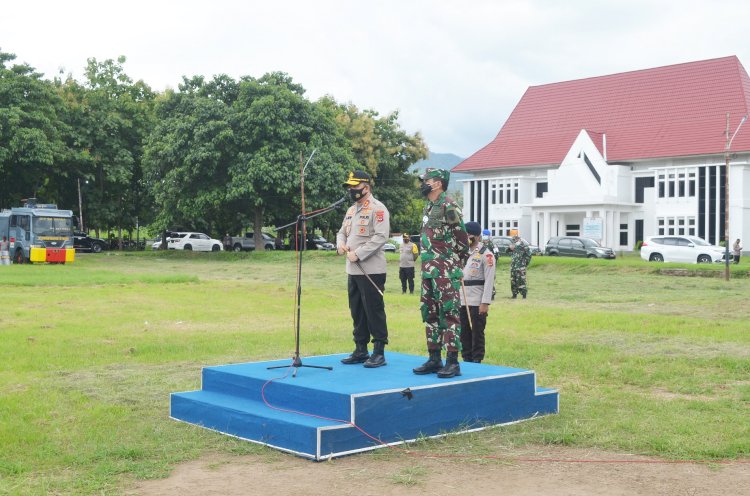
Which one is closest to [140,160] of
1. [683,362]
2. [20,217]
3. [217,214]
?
[217,214]

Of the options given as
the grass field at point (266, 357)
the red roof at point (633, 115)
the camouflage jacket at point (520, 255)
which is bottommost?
the grass field at point (266, 357)

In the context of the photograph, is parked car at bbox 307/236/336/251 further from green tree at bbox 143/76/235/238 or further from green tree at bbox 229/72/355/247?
green tree at bbox 229/72/355/247

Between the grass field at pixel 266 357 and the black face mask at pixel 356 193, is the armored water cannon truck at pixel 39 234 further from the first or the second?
the black face mask at pixel 356 193

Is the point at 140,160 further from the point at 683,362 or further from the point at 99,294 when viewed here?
the point at 683,362

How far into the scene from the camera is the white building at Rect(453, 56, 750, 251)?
5222 cm

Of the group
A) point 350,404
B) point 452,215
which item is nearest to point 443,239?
point 452,215

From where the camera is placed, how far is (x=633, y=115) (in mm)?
58438

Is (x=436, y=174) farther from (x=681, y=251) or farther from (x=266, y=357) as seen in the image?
(x=681, y=251)

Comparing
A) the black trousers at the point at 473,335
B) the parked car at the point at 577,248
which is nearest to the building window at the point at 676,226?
the parked car at the point at 577,248

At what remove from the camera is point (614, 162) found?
2235 inches

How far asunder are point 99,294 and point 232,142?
26.1 m

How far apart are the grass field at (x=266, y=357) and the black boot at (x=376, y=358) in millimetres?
1389

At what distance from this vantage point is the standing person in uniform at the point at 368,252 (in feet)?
27.4

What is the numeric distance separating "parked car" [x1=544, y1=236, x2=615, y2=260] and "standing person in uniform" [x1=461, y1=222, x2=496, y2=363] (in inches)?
1418
